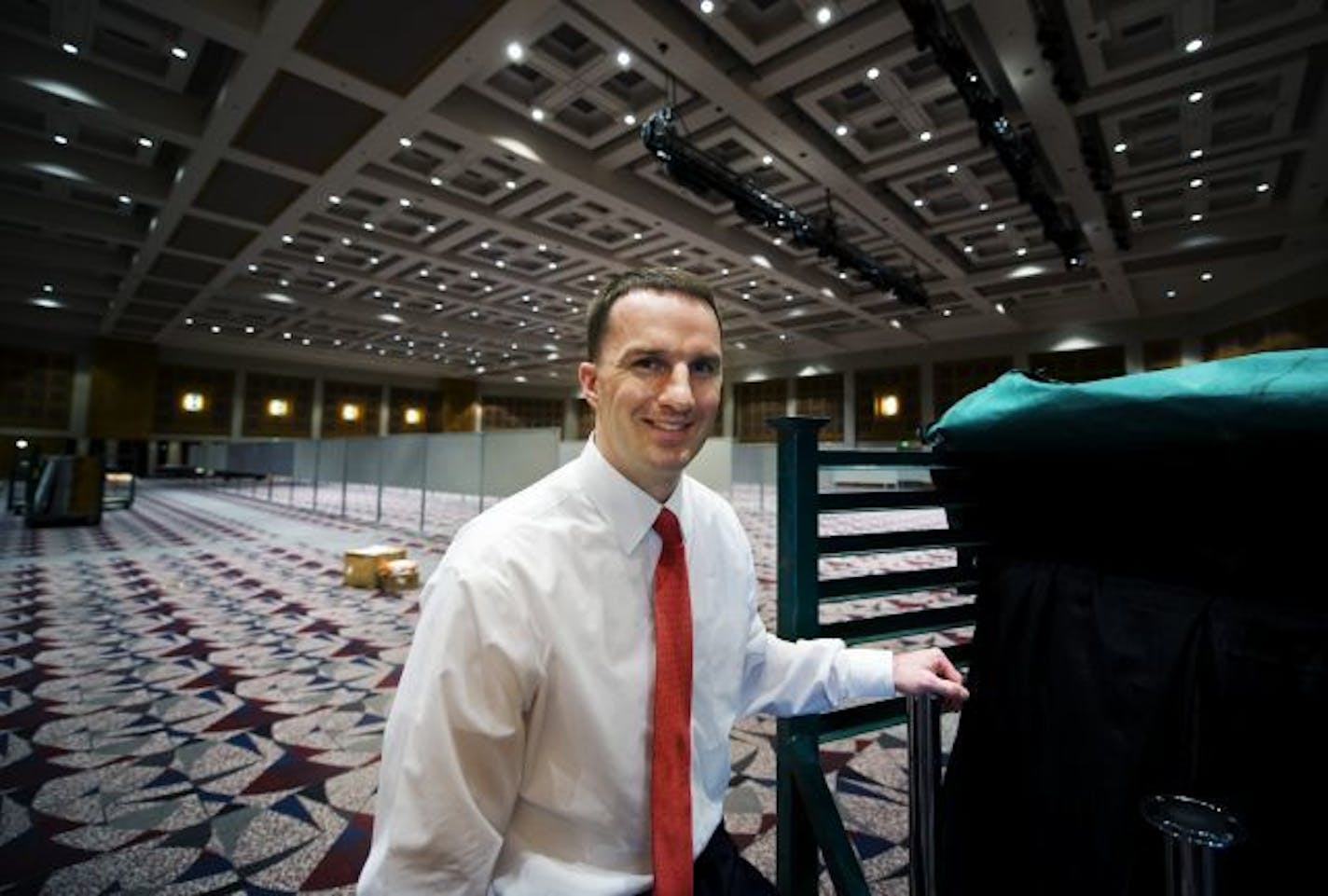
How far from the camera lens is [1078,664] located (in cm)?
90

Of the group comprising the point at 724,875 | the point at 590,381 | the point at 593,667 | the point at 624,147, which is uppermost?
the point at 624,147

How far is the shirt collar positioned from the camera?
100 centimetres

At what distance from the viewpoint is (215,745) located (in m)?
Result: 2.18

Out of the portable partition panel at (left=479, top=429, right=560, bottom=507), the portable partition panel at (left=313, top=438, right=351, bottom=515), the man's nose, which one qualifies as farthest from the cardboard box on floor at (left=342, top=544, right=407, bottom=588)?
the portable partition panel at (left=313, top=438, right=351, bottom=515)

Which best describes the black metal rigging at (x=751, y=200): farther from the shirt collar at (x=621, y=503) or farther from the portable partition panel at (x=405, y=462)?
the shirt collar at (x=621, y=503)

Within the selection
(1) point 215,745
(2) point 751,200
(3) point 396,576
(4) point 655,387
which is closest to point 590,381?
(4) point 655,387

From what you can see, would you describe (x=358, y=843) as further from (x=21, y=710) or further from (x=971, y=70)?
(x=971, y=70)

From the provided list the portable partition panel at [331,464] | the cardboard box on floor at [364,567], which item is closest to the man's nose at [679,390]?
the cardboard box on floor at [364,567]

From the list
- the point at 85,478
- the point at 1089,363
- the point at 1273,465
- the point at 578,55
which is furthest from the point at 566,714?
the point at 1089,363

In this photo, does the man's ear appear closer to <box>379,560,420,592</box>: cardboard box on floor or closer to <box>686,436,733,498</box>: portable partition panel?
<box>379,560,420,592</box>: cardboard box on floor

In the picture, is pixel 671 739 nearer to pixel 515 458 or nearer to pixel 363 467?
pixel 515 458

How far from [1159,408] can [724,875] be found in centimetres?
101

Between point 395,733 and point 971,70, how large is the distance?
9.42 meters

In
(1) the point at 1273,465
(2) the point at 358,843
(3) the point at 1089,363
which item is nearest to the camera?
(1) the point at 1273,465
